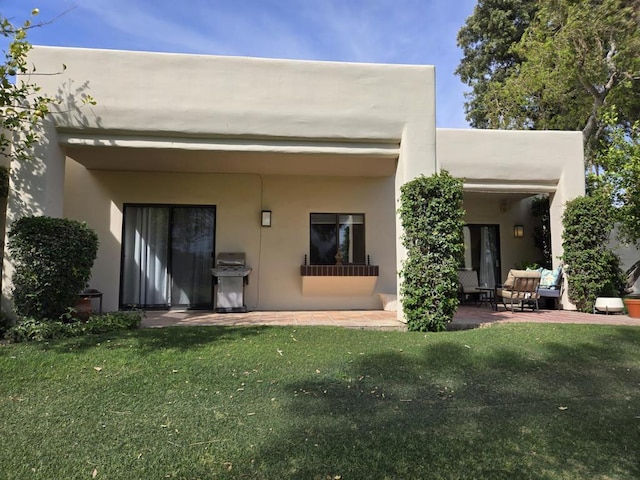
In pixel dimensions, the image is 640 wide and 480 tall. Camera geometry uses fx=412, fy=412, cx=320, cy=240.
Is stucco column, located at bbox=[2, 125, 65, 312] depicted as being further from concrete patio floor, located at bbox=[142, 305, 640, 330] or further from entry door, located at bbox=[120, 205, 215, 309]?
entry door, located at bbox=[120, 205, 215, 309]

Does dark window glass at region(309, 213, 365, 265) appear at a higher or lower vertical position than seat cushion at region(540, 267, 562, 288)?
higher

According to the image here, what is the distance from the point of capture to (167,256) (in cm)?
832

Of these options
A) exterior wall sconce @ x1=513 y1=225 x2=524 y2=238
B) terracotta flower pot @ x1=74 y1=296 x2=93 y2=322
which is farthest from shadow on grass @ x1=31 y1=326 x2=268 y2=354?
exterior wall sconce @ x1=513 y1=225 x2=524 y2=238

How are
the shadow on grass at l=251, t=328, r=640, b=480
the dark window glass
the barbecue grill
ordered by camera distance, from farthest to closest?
the dark window glass < the barbecue grill < the shadow on grass at l=251, t=328, r=640, b=480

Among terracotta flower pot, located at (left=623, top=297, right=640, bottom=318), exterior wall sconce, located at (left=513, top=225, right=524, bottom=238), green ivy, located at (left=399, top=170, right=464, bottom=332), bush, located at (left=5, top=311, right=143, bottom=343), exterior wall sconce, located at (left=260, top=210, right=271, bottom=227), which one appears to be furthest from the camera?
exterior wall sconce, located at (left=513, top=225, right=524, bottom=238)

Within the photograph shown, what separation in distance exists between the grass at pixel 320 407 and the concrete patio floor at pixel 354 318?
111 cm

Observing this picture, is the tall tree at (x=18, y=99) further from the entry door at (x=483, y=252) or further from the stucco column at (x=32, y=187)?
the entry door at (x=483, y=252)

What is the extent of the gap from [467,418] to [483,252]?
8.34 m

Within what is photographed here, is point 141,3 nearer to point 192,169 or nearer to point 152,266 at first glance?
point 192,169

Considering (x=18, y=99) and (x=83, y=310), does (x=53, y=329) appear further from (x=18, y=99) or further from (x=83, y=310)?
(x=18, y=99)

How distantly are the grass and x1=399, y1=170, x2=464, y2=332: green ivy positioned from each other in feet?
2.32

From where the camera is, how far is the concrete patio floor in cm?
634

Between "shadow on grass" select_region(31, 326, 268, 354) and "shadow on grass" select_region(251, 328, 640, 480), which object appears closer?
"shadow on grass" select_region(251, 328, 640, 480)

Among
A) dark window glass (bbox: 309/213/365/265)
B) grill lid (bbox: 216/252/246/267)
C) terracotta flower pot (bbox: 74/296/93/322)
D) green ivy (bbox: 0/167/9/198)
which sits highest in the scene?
green ivy (bbox: 0/167/9/198)
